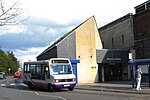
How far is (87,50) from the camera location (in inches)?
1678

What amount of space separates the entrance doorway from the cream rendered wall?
12.5 feet

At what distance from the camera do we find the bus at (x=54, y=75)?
27.8m

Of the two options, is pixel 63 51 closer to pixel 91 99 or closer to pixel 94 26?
pixel 94 26

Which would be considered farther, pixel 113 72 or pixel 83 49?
pixel 113 72

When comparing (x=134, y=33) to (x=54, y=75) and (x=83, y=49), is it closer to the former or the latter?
(x=83, y=49)

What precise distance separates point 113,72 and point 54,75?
800 inches

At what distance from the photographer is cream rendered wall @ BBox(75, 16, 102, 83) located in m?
41.9

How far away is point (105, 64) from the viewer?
45531 millimetres

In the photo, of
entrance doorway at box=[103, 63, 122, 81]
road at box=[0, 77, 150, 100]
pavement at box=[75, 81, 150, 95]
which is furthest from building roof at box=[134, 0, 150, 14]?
road at box=[0, 77, 150, 100]

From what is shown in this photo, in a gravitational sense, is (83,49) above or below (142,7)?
below

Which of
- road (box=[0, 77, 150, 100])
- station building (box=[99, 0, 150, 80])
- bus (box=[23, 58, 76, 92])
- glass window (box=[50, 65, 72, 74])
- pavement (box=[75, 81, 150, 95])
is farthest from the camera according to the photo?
station building (box=[99, 0, 150, 80])

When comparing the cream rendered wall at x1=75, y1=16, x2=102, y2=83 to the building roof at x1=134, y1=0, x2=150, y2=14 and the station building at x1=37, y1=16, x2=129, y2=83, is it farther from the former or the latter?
the building roof at x1=134, y1=0, x2=150, y2=14

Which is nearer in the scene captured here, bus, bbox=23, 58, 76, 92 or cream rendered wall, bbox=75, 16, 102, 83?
bus, bbox=23, 58, 76, 92

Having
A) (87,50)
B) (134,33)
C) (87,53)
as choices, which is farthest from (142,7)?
(87,53)
